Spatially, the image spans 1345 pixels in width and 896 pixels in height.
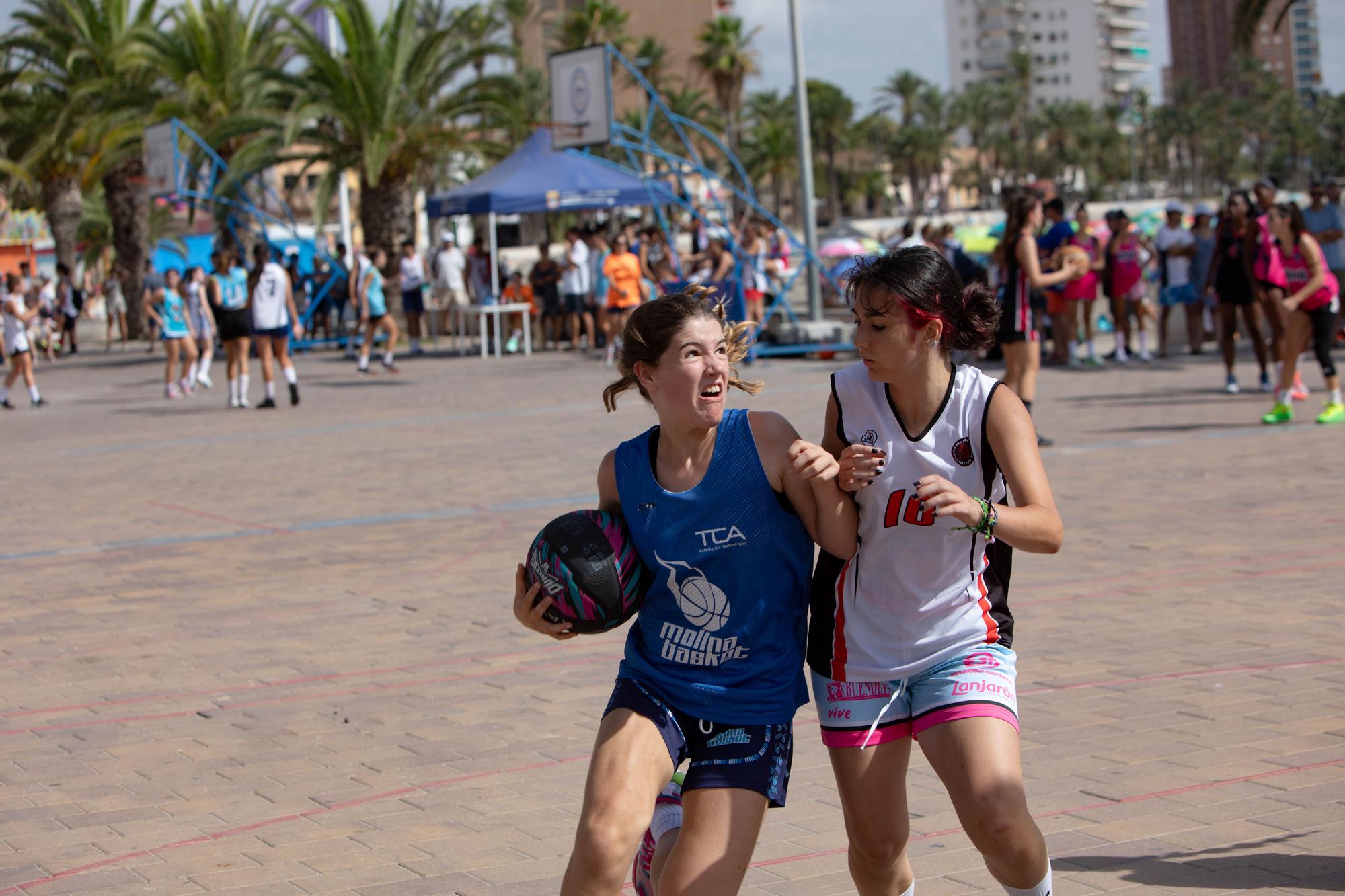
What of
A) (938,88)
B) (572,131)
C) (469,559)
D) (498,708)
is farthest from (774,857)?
(938,88)

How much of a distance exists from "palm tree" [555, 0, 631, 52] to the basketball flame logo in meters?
79.1

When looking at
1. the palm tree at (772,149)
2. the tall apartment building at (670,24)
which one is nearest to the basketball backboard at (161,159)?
the palm tree at (772,149)

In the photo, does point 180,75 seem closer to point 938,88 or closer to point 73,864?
point 73,864

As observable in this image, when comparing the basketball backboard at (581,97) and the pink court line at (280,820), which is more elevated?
the basketball backboard at (581,97)

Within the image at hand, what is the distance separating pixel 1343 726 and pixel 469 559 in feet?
15.7

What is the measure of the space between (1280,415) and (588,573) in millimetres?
10394

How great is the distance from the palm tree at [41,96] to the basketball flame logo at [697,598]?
32076mm

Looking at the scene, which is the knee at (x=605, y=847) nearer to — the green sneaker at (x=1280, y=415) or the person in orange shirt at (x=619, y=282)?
the green sneaker at (x=1280, y=415)

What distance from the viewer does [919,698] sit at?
3227mm

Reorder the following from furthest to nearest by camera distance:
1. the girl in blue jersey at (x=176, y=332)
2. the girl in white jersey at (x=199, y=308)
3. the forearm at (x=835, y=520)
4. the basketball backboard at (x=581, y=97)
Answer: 1. the basketball backboard at (x=581, y=97)
2. the girl in white jersey at (x=199, y=308)
3. the girl in blue jersey at (x=176, y=332)
4. the forearm at (x=835, y=520)

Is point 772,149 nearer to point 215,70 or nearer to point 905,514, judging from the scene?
point 215,70

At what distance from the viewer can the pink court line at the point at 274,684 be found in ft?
19.0

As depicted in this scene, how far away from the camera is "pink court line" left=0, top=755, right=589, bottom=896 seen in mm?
4117

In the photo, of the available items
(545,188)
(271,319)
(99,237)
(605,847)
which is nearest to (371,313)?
(271,319)
